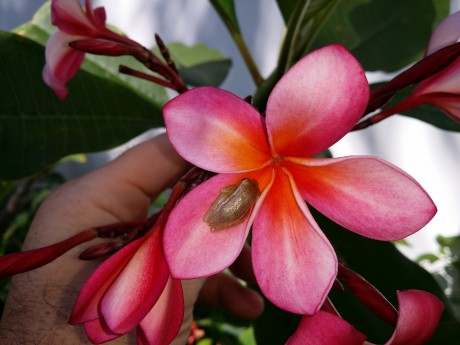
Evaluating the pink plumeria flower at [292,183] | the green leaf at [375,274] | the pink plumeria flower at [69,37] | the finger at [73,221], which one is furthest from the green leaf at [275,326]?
the pink plumeria flower at [69,37]

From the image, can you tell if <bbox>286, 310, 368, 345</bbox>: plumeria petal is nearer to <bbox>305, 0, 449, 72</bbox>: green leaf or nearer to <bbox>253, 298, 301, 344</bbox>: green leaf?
<bbox>253, 298, 301, 344</bbox>: green leaf

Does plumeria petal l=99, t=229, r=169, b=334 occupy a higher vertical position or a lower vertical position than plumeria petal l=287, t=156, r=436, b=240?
lower

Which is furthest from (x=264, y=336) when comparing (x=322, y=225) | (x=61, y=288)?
(x=61, y=288)

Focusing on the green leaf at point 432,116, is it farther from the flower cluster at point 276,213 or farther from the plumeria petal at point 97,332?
the plumeria petal at point 97,332

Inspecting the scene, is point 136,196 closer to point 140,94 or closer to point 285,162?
point 140,94

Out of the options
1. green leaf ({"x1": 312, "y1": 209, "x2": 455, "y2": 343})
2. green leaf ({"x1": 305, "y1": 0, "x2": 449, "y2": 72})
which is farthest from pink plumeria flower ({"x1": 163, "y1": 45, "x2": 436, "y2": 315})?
green leaf ({"x1": 305, "y1": 0, "x2": 449, "y2": 72})

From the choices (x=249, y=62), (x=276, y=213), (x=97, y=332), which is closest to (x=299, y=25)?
(x=249, y=62)
